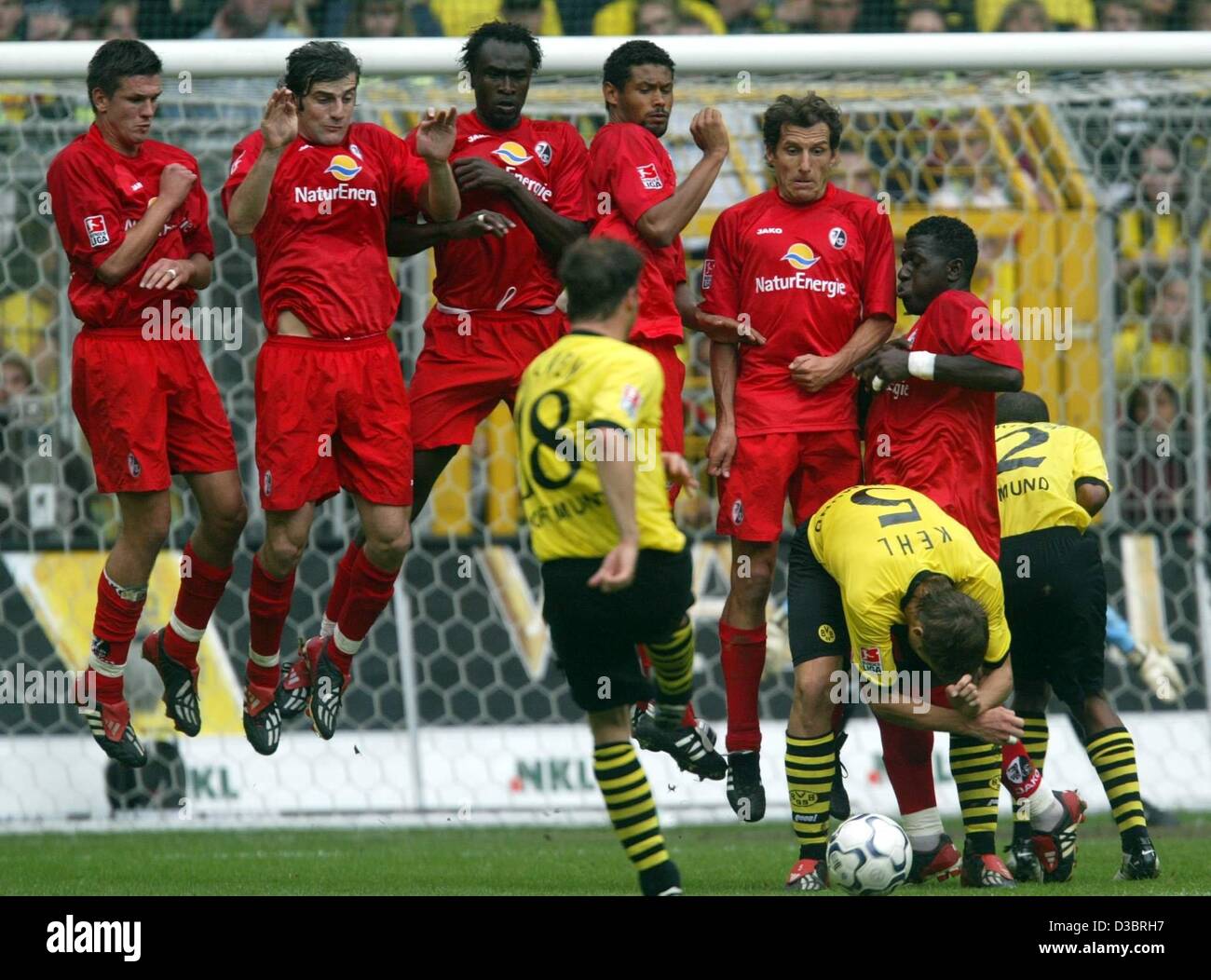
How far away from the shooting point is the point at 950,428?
729cm

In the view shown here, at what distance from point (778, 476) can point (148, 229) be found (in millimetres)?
2567

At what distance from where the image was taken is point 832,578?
703cm

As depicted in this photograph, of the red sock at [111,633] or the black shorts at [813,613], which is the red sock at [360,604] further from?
the black shorts at [813,613]

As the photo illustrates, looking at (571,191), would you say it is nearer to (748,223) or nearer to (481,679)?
(748,223)

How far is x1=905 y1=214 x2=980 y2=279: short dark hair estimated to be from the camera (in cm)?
738

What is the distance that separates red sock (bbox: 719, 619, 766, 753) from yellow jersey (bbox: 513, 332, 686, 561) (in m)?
1.49

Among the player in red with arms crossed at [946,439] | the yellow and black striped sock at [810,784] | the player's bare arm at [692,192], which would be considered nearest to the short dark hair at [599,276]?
Result: the player's bare arm at [692,192]

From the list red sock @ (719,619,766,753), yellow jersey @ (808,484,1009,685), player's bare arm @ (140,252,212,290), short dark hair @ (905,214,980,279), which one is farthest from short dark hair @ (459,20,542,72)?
red sock @ (719,619,766,753)

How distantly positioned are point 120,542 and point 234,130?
10.8 ft

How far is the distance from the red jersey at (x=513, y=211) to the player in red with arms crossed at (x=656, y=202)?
0.12 metres

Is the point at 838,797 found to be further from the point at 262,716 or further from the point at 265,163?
the point at 265,163

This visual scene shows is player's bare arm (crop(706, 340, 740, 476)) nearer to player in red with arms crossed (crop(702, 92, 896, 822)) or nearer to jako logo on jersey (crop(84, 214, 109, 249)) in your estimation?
player in red with arms crossed (crop(702, 92, 896, 822))
